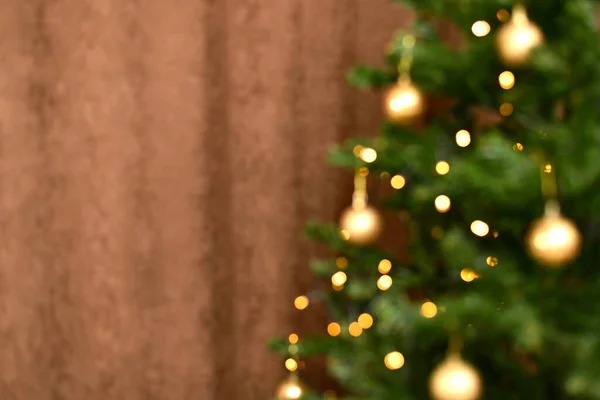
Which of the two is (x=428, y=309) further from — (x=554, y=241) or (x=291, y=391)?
(x=291, y=391)

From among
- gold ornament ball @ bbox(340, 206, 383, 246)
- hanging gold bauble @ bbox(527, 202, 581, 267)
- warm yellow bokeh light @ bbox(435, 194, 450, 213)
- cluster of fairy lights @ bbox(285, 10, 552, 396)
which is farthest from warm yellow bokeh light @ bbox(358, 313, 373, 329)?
hanging gold bauble @ bbox(527, 202, 581, 267)

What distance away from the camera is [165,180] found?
44.8 inches

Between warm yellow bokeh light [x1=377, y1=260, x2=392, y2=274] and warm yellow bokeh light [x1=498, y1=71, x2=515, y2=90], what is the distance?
1.06 feet

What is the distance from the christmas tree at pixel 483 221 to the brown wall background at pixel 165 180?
0.88 ft

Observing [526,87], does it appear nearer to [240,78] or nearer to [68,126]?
[240,78]

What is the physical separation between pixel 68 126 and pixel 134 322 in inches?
16.0

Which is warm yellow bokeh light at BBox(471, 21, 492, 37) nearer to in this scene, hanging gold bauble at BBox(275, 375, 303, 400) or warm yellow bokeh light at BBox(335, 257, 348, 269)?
warm yellow bokeh light at BBox(335, 257, 348, 269)

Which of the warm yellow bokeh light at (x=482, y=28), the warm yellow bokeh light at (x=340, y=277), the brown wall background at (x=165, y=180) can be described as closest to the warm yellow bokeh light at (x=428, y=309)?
the warm yellow bokeh light at (x=340, y=277)

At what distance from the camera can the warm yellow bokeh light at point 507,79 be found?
2.39ft

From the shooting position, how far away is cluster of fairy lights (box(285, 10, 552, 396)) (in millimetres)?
729

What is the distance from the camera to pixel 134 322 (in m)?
1.15

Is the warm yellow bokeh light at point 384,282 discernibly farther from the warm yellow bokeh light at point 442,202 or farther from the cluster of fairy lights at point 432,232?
the warm yellow bokeh light at point 442,202

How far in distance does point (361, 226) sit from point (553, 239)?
0.33 m

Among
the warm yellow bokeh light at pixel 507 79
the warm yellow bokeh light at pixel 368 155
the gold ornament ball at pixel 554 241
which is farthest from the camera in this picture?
the warm yellow bokeh light at pixel 368 155
